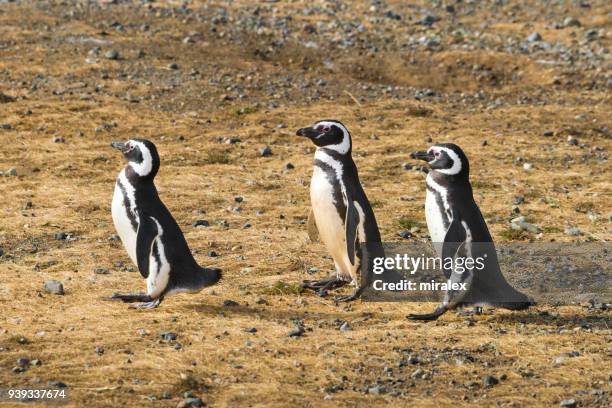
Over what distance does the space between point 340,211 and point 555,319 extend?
183 centimetres

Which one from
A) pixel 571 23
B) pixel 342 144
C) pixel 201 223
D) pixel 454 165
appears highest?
pixel 571 23

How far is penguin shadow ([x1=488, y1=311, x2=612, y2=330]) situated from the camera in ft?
24.0

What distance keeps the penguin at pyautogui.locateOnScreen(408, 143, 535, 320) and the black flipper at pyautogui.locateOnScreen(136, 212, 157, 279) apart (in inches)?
77.4

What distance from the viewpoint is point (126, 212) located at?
25.4ft

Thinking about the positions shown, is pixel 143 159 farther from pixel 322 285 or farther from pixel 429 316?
pixel 429 316

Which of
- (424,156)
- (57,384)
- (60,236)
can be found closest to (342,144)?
(424,156)

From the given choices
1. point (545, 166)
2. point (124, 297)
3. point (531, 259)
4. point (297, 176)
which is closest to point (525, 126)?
point (545, 166)

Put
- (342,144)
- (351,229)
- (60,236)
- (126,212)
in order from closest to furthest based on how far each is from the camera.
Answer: (126,212), (351,229), (342,144), (60,236)

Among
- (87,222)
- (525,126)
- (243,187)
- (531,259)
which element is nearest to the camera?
(531,259)

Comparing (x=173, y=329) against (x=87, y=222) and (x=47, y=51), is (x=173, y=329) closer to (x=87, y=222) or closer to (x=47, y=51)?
(x=87, y=222)

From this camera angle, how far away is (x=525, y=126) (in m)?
13.4

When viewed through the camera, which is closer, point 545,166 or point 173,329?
point 173,329

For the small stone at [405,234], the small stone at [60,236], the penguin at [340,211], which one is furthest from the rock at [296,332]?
the small stone at [60,236]

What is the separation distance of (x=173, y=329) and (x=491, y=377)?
2173mm
